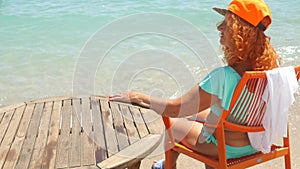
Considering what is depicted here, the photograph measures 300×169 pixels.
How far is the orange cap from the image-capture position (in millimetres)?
1781

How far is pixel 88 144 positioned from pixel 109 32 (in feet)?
22.5

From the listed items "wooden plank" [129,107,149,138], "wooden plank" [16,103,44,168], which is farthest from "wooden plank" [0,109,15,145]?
"wooden plank" [129,107,149,138]

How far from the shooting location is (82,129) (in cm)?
254

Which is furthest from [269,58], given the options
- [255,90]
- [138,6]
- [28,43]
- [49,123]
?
[138,6]

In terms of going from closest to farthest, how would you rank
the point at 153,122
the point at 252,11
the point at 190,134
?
the point at 252,11, the point at 190,134, the point at 153,122

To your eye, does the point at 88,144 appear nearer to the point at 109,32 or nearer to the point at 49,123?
the point at 49,123

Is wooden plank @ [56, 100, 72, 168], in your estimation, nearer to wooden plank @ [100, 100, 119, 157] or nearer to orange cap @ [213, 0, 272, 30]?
wooden plank @ [100, 100, 119, 157]

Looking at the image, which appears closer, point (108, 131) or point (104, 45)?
point (108, 131)

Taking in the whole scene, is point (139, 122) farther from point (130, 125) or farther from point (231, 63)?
point (231, 63)

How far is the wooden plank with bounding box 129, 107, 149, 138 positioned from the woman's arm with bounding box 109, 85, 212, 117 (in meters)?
0.55

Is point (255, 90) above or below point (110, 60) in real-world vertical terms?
above

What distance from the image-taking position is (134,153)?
86.0 inches

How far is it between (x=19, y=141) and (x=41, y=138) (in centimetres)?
14

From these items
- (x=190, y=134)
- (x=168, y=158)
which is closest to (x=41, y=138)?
(x=168, y=158)
